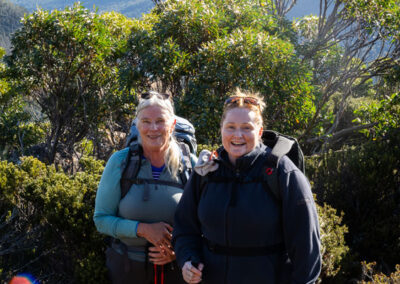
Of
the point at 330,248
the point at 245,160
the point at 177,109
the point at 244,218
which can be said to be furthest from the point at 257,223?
the point at 177,109

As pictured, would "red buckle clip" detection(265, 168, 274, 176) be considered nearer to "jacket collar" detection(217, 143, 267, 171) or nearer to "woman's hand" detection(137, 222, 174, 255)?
"jacket collar" detection(217, 143, 267, 171)

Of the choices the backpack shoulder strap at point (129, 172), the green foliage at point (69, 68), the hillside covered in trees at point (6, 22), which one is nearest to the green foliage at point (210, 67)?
the green foliage at point (69, 68)

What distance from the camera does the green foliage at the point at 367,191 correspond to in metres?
4.42

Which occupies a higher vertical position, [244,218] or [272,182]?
[272,182]

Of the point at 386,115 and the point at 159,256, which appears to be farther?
the point at 386,115

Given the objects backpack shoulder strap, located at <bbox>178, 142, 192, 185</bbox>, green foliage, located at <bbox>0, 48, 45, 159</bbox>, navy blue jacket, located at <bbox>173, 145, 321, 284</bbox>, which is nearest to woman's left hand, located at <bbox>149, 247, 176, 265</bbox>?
navy blue jacket, located at <bbox>173, 145, 321, 284</bbox>

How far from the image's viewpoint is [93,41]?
6402 millimetres

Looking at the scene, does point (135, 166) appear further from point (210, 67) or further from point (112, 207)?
point (210, 67)

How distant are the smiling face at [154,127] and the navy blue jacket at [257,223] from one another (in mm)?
494

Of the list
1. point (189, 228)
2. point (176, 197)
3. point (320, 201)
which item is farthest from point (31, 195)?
point (320, 201)

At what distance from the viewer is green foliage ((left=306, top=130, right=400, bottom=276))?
4.42m

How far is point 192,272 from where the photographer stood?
1995 millimetres

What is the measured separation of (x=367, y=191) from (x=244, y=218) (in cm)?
351

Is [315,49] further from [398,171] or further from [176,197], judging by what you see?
[176,197]
